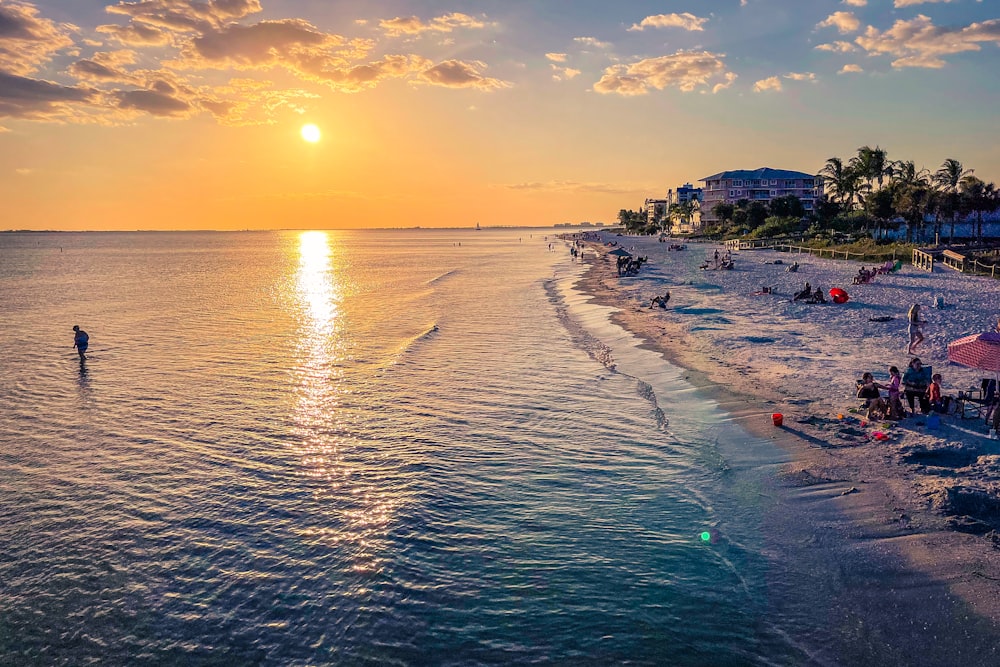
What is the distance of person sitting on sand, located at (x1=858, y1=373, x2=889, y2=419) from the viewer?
1614 cm

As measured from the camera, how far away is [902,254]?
56656 millimetres

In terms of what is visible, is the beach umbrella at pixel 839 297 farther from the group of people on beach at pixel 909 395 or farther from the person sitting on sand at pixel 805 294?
the group of people on beach at pixel 909 395

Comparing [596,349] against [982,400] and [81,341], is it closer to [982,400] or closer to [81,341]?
[982,400]

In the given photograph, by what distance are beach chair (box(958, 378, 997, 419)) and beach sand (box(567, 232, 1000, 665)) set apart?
0.91ft

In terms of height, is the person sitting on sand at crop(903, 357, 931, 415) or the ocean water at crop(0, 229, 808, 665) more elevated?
the person sitting on sand at crop(903, 357, 931, 415)

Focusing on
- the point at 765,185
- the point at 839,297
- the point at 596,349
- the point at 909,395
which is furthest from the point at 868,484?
the point at 765,185

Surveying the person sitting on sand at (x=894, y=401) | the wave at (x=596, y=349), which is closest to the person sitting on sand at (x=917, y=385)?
the person sitting on sand at (x=894, y=401)

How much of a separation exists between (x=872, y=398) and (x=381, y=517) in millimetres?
13705

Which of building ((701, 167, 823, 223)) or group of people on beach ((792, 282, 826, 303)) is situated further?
building ((701, 167, 823, 223))

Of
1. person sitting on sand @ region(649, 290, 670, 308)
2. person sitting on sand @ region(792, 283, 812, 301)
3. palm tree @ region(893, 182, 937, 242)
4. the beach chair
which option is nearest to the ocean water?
the beach chair

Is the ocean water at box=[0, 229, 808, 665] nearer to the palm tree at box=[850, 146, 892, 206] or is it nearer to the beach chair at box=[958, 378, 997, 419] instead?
the beach chair at box=[958, 378, 997, 419]

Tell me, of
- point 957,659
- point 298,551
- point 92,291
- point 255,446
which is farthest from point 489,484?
point 92,291

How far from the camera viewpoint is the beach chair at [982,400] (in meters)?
15.1

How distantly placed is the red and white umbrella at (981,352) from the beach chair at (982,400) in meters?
0.98
